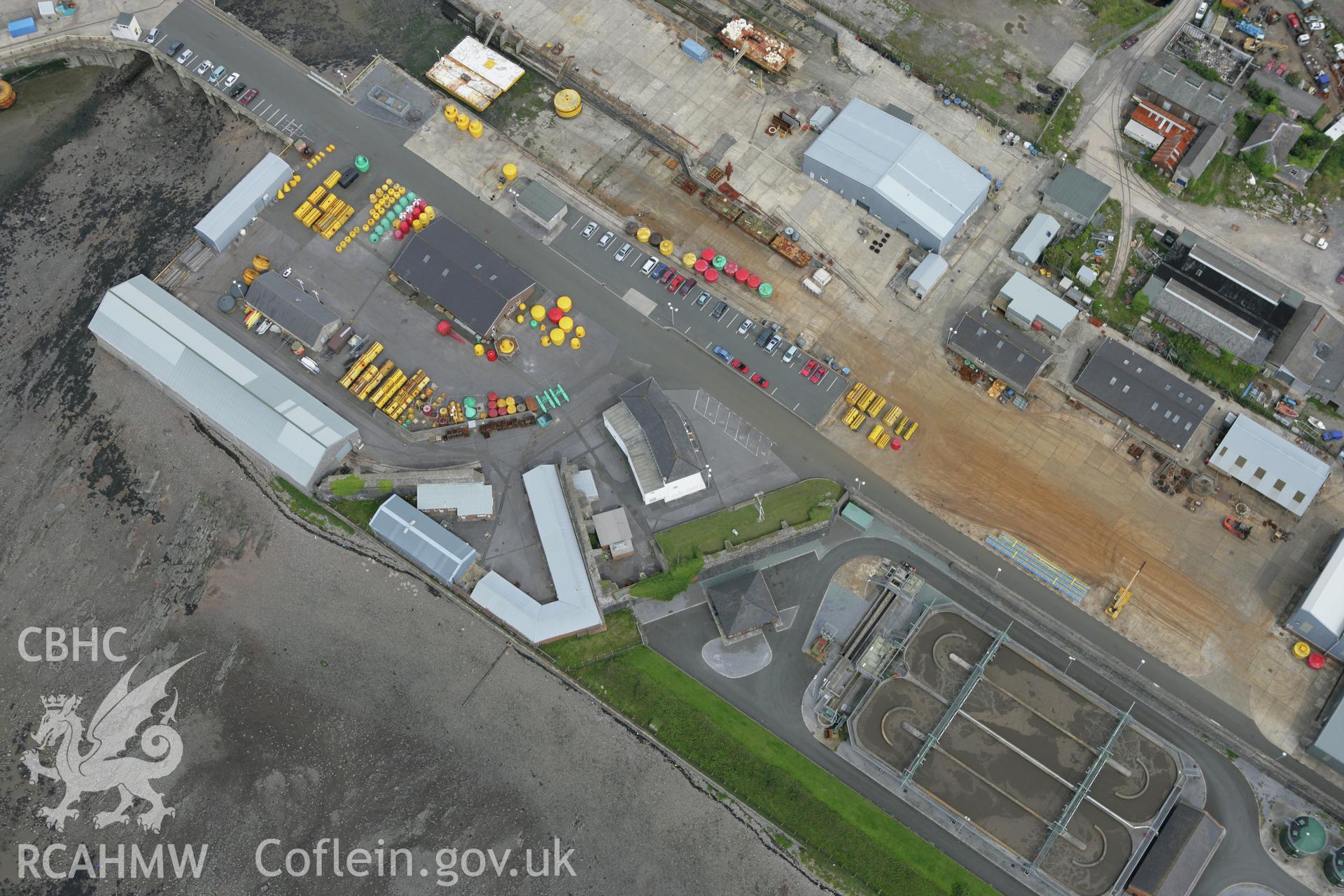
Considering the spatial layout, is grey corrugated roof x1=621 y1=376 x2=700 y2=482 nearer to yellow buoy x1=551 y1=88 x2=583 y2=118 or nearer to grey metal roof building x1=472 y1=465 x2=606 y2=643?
grey metal roof building x1=472 y1=465 x2=606 y2=643

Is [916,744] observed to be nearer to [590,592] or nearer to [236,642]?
[590,592]

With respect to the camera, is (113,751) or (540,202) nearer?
(113,751)

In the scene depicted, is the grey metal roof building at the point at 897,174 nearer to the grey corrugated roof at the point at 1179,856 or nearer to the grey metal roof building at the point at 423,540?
the grey metal roof building at the point at 423,540

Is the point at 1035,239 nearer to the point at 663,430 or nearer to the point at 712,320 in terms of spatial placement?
the point at 712,320

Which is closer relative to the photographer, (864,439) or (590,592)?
(590,592)

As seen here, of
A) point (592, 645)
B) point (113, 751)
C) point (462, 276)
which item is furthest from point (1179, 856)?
point (113, 751)

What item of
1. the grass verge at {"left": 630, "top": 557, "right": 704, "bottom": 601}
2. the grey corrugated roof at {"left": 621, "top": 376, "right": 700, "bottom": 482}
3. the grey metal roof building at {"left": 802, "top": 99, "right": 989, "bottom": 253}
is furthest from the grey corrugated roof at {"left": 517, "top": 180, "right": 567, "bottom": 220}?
the grass verge at {"left": 630, "top": 557, "right": 704, "bottom": 601}

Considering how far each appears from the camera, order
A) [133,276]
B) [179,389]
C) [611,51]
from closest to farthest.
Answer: [179,389] < [133,276] < [611,51]

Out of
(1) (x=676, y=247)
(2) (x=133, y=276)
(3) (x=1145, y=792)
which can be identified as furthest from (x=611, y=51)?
(3) (x=1145, y=792)
